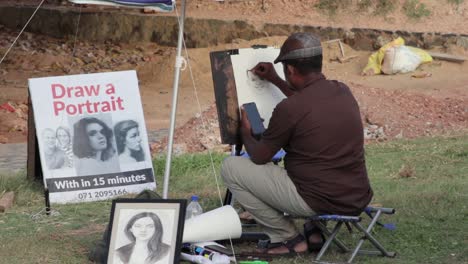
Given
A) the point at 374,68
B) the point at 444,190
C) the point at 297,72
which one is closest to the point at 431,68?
the point at 374,68

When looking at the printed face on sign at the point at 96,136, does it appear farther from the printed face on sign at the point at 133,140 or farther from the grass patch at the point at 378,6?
the grass patch at the point at 378,6

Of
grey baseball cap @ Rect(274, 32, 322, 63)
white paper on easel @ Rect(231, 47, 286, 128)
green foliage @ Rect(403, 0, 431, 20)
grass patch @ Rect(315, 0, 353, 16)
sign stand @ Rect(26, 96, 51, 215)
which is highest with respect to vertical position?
grass patch @ Rect(315, 0, 353, 16)

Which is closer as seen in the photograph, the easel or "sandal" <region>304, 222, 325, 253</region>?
"sandal" <region>304, 222, 325, 253</region>

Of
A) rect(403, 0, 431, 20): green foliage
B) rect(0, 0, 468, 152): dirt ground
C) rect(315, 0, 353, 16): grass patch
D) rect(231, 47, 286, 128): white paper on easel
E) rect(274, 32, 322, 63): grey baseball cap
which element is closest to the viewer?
rect(274, 32, 322, 63): grey baseball cap

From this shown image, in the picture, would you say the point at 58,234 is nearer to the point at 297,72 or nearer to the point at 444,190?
the point at 297,72

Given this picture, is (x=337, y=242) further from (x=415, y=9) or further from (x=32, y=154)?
(x=415, y=9)

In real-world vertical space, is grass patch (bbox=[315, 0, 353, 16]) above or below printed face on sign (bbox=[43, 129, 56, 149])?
above

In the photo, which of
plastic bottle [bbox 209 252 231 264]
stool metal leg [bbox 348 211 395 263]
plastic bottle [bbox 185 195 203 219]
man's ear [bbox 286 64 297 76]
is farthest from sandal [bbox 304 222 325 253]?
man's ear [bbox 286 64 297 76]

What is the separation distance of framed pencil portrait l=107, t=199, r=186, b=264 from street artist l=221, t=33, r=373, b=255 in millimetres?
572

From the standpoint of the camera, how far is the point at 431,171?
9.62 meters

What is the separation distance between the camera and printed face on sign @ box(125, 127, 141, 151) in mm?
8719

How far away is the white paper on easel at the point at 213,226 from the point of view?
6625 mm

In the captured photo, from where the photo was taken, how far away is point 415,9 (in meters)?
18.6

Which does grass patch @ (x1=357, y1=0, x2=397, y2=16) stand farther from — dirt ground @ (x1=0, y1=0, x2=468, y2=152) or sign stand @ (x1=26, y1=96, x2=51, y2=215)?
sign stand @ (x1=26, y1=96, x2=51, y2=215)
